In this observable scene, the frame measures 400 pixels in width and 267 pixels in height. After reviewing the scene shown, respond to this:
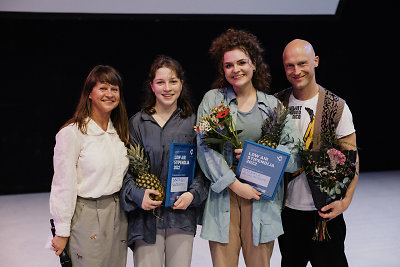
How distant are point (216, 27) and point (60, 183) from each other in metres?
4.64

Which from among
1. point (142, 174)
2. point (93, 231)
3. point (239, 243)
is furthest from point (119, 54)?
point (239, 243)

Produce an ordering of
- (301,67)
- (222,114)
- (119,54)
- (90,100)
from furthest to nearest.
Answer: (119,54) → (301,67) → (90,100) → (222,114)

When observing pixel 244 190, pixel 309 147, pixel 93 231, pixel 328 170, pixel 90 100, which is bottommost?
pixel 93 231

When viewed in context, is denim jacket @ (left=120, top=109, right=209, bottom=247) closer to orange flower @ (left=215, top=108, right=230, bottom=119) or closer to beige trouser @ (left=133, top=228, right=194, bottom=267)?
beige trouser @ (left=133, top=228, right=194, bottom=267)

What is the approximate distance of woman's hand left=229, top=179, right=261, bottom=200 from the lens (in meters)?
2.08

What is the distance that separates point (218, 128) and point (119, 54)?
4273 millimetres

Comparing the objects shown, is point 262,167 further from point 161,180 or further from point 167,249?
point 167,249

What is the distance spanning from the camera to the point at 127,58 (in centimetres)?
594

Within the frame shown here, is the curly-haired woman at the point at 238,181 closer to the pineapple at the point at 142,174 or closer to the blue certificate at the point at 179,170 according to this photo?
the blue certificate at the point at 179,170

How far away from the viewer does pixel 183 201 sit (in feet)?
7.00

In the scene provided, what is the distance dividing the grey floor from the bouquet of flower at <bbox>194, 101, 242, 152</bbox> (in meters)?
1.83

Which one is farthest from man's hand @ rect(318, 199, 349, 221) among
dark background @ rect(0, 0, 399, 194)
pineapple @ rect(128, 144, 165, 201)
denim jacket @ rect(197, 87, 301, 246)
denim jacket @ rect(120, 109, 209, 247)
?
dark background @ rect(0, 0, 399, 194)
